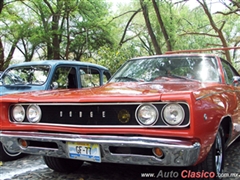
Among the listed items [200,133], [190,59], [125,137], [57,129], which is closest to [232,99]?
[190,59]

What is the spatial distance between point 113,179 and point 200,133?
1306mm

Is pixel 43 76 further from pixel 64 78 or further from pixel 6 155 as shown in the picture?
pixel 6 155

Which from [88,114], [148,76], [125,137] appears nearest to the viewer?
[125,137]

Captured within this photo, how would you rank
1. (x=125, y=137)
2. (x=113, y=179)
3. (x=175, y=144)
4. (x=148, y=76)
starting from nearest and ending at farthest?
(x=175, y=144) → (x=125, y=137) → (x=113, y=179) → (x=148, y=76)

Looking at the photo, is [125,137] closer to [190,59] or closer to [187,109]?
[187,109]

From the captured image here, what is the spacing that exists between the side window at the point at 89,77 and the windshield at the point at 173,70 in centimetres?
214

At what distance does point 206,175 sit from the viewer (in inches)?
97.7

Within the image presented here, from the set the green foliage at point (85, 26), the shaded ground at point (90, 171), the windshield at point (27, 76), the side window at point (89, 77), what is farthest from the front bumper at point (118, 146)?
the green foliage at point (85, 26)

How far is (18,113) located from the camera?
281 centimetres

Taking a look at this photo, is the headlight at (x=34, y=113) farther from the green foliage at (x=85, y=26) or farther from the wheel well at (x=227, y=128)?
the green foliage at (x=85, y=26)

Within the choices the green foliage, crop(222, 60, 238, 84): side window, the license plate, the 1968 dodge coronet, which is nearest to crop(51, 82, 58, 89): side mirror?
the 1968 dodge coronet

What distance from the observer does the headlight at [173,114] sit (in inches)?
84.8

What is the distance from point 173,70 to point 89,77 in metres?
3.05

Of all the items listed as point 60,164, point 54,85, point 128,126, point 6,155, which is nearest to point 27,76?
point 54,85
